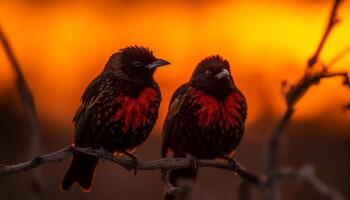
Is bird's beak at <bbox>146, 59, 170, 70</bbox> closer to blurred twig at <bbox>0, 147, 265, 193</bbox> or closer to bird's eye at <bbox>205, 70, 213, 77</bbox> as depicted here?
bird's eye at <bbox>205, 70, 213, 77</bbox>

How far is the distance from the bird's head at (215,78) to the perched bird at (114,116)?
1.26 feet

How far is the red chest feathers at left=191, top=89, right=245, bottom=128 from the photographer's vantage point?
8008 millimetres

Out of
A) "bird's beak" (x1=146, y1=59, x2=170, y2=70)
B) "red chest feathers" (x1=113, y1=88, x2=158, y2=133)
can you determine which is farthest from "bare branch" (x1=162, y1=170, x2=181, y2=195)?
"bird's beak" (x1=146, y1=59, x2=170, y2=70)

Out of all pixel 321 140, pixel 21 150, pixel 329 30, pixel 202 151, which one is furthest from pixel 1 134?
pixel 329 30

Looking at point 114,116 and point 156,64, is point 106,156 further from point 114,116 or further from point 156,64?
point 156,64

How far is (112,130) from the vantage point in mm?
7582

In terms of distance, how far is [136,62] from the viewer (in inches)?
314

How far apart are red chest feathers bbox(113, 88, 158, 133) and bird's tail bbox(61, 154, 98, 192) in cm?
37

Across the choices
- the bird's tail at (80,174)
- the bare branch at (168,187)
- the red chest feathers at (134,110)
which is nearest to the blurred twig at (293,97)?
the bare branch at (168,187)

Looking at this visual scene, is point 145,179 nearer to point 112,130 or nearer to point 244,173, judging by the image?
point 112,130

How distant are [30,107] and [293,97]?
1.03m

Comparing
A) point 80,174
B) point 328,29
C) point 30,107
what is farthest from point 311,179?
point 80,174

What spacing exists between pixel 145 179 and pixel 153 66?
8233 mm

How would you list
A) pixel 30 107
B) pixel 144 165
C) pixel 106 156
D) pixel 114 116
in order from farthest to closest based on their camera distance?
pixel 114 116, pixel 106 156, pixel 144 165, pixel 30 107
